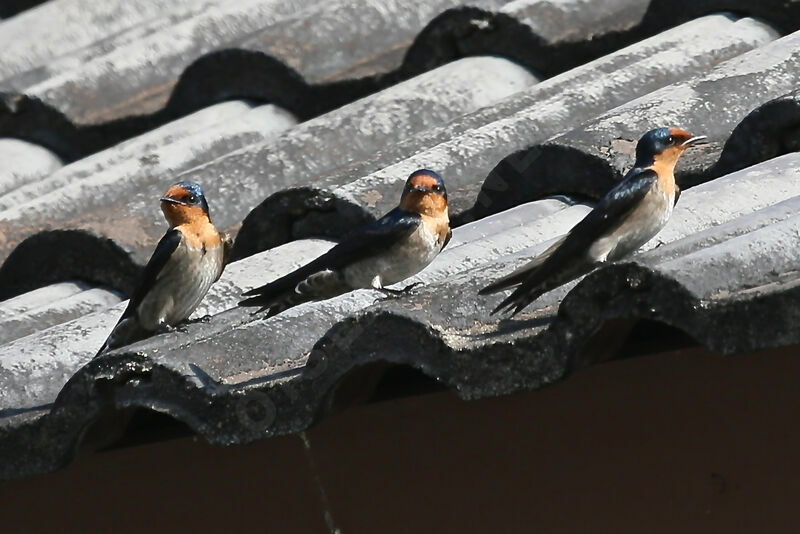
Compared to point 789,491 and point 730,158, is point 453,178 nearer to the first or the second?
point 730,158

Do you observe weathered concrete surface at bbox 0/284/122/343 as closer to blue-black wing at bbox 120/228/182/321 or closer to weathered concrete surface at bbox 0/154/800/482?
blue-black wing at bbox 120/228/182/321

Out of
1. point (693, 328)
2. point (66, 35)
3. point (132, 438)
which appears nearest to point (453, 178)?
point (132, 438)

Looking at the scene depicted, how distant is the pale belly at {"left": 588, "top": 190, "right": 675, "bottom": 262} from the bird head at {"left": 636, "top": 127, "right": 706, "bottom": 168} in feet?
0.35

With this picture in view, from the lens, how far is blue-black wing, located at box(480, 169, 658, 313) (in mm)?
2441

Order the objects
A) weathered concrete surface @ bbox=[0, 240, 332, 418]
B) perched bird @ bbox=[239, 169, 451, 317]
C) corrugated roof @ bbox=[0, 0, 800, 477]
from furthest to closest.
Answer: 1. perched bird @ bbox=[239, 169, 451, 317]
2. weathered concrete surface @ bbox=[0, 240, 332, 418]
3. corrugated roof @ bbox=[0, 0, 800, 477]

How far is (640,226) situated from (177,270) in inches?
40.3

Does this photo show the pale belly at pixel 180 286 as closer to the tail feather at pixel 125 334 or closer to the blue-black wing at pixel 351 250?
the tail feather at pixel 125 334

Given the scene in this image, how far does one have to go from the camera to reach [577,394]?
260cm

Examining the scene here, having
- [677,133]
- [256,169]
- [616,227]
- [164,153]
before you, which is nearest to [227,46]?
[164,153]

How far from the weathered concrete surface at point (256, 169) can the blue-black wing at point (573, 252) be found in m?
1.22

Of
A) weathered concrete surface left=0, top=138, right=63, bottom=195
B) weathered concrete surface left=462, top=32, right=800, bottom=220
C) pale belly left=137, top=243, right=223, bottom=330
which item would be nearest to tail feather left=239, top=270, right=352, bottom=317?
pale belly left=137, top=243, right=223, bottom=330

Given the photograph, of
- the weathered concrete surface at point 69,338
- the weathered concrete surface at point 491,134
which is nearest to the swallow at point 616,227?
the weathered concrete surface at point 491,134

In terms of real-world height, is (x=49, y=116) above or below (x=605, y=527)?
above

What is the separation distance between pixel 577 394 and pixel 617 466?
13 cm
